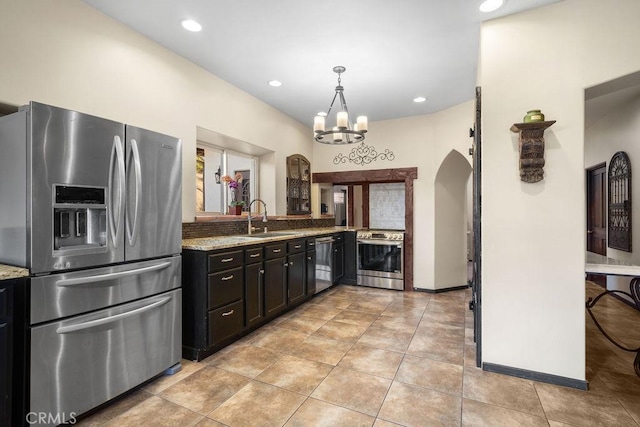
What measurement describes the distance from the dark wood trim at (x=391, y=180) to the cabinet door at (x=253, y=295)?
107 inches

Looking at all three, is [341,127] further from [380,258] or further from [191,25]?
[380,258]

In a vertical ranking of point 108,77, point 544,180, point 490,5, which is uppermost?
point 490,5

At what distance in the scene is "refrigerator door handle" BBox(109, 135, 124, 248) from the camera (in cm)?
198

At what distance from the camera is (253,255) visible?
10.4ft

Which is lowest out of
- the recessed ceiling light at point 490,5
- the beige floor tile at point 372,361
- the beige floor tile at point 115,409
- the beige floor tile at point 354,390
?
the beige floor tile at point 372,361

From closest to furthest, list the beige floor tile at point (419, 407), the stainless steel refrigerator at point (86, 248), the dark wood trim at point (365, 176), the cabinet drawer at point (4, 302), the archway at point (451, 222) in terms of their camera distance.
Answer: the cabinet drawer at point (4, 302)
the stainless steel refrigerator at point (86, 248)
the beige floor tile at point (419, 407)
the archway at point (451, 222)
the dark wood trim at point (365, 176)

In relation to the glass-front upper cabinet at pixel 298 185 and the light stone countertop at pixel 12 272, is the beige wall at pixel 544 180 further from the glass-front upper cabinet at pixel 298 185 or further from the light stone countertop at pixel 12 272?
the glass-front upper cabinet at pixel 298 185

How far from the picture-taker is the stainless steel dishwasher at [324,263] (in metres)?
4.60

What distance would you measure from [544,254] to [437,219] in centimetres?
265

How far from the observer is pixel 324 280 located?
476cm

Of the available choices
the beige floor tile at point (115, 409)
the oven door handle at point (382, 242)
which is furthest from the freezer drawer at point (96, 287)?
the oven door handle at point (382, 242)

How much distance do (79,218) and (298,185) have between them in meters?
3.61

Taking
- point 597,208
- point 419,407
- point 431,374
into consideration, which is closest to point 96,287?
point 419,407

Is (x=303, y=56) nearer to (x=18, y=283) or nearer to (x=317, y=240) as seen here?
(x=317, y=240)
